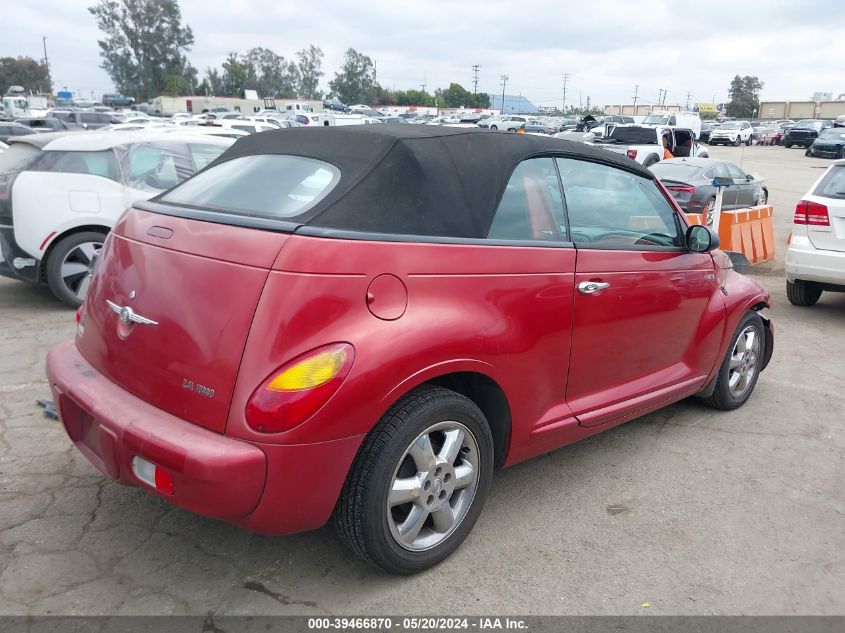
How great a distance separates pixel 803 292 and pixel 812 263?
0.71 metres

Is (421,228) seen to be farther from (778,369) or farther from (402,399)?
(778,369)

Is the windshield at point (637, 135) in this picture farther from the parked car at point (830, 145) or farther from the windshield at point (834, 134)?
the windshield at point (834, 134)

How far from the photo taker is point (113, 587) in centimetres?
267

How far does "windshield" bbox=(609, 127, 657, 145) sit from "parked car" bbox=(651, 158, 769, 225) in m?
5.72

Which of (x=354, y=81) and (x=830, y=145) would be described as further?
(x=354, y=81)

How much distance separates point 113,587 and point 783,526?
290 centimetres

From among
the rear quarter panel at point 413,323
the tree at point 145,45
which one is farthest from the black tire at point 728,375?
the tree at point 145,45

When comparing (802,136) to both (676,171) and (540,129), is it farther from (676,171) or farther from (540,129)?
(676,171)

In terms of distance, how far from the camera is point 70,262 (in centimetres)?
657

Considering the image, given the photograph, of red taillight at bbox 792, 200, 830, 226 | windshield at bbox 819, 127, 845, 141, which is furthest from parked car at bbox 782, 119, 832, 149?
red taillight at bbox 792, 200, 830, 226

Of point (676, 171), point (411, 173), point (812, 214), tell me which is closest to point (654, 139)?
point (676, 171)

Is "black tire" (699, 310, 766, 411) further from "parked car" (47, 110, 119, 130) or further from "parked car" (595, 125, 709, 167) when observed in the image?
"parked car" (47, 110, 119, 130)

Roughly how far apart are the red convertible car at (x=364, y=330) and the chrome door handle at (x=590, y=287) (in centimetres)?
3

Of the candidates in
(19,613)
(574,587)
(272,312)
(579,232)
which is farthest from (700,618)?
(19,613)
